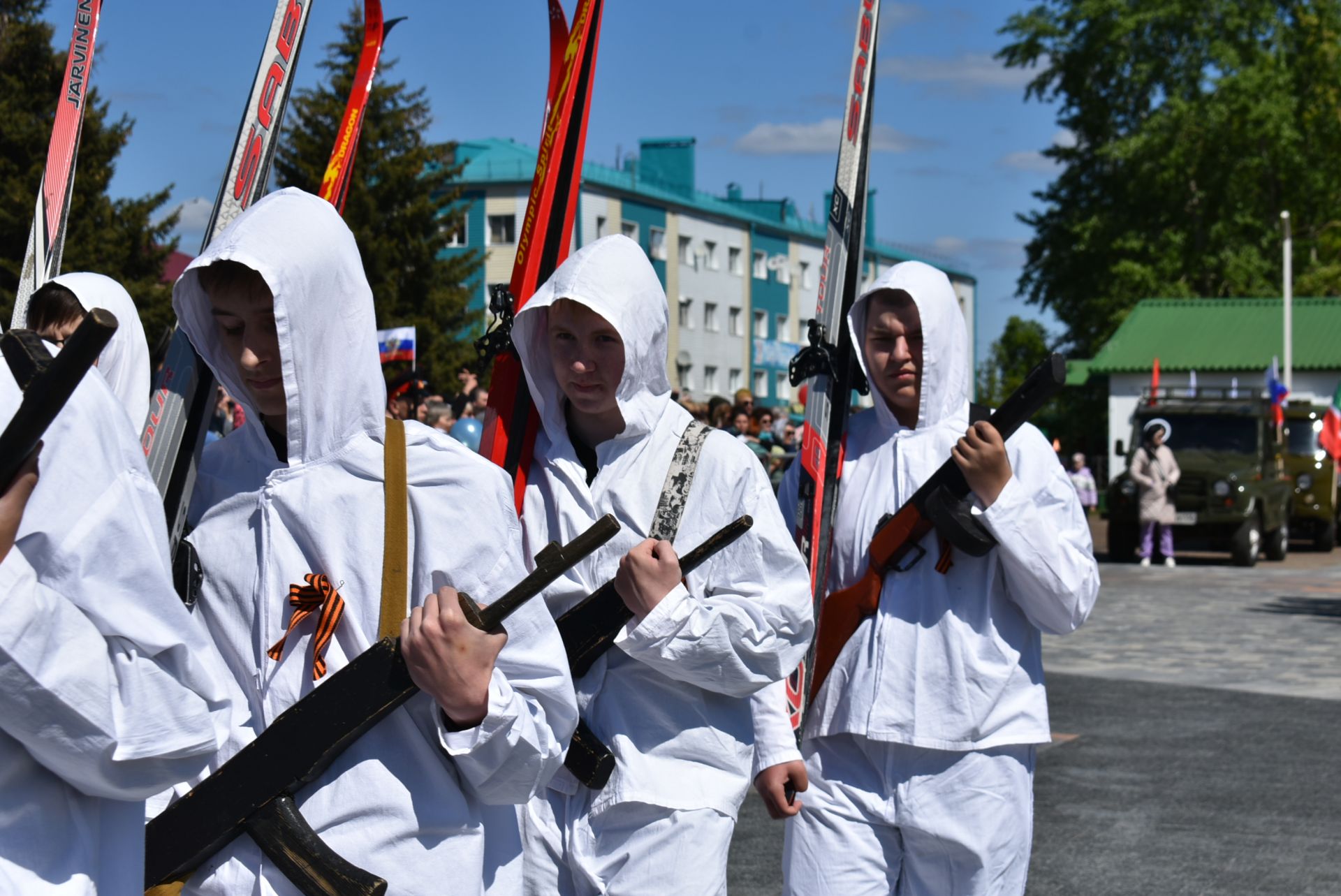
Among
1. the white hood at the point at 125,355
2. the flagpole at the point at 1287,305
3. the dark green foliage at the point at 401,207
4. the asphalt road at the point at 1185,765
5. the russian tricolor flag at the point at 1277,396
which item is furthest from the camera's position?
the flagpole at the point at 1287,305

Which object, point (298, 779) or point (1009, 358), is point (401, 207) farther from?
point (1009, 358)

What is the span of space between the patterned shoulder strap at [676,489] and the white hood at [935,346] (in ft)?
3.05

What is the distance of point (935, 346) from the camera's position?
438 cm

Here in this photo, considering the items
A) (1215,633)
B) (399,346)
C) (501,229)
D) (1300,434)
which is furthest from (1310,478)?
(501,229)

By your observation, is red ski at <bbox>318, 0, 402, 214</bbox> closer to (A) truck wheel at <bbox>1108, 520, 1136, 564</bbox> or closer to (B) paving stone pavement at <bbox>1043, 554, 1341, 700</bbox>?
(B) paving stone pavement at <bbox>1043, 554, 1341, 700</bbox>

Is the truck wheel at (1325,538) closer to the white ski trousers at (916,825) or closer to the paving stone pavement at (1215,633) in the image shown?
the paving stone pavement at (1215,633)

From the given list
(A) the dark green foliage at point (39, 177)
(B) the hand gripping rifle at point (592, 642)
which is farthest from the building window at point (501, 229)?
(B) the hand gripping rifle at point (592, 642)

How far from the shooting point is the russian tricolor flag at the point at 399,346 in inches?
546

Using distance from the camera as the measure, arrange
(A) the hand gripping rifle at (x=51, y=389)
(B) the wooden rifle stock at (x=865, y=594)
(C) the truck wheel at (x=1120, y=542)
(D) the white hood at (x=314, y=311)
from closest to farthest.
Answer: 1. (A) the hand gripping rifle at (x=51, y=389)
2. (D) the white hood at (x=314, y=311)
3. (B) the wooden rifle stock at (x=865, y=594)
4. (C) the truck wheel at (x=1120, y=542)

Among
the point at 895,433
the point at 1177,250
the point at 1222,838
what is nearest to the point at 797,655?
the point at 895,433

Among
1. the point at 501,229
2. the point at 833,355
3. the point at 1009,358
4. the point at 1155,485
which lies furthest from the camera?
the point at 1009,358

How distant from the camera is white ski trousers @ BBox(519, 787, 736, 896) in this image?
11.4ft

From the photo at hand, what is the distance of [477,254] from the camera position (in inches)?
1672

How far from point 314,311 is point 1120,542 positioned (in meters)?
22.6
